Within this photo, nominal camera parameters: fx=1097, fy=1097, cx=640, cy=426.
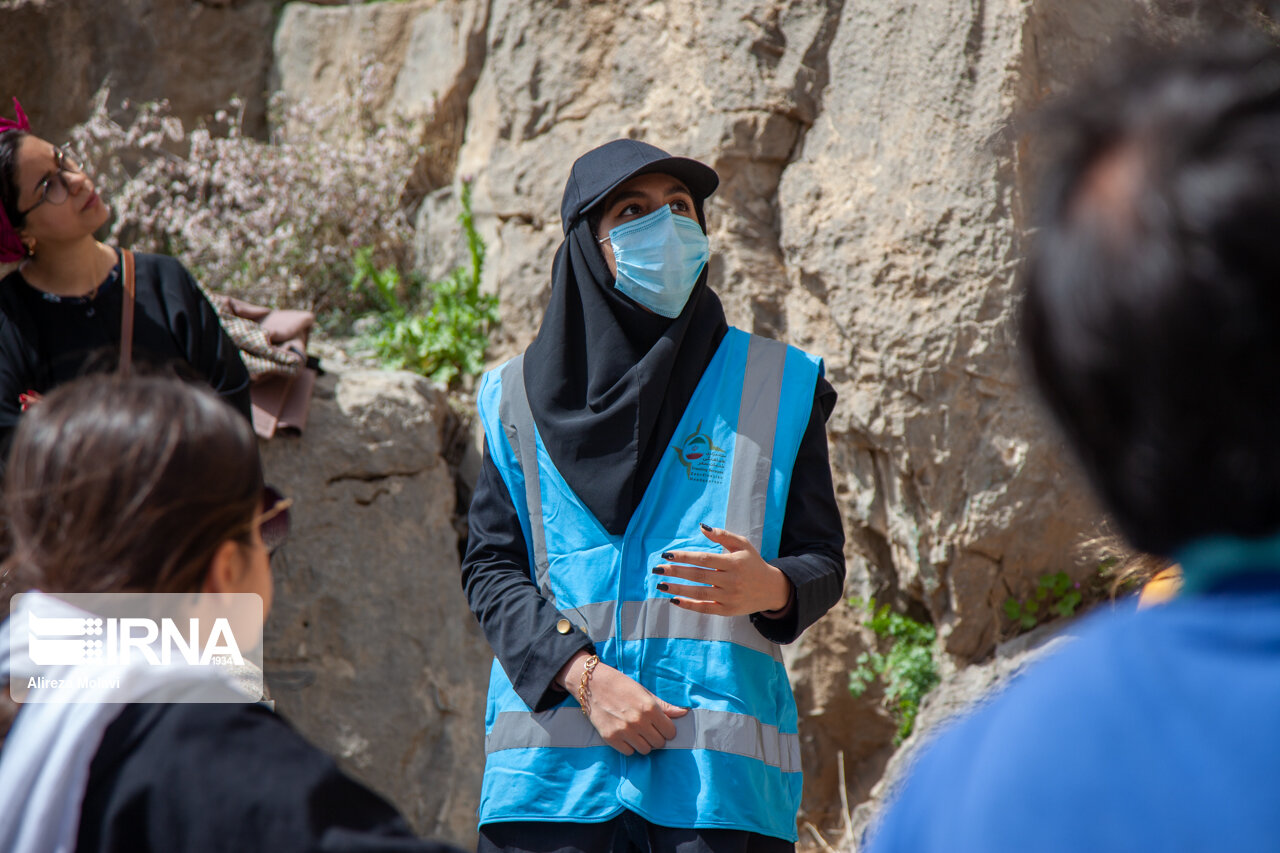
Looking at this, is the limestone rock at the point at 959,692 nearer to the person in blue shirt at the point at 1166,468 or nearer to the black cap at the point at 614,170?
the black cap at the point at 614,170

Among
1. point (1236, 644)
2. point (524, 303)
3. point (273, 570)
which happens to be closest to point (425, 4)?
point (524, 303)

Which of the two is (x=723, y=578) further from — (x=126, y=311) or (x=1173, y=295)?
(x=126, y=311)

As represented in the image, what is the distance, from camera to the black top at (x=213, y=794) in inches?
47.2

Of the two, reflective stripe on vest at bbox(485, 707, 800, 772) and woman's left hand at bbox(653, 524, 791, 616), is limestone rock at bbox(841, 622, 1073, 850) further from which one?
woman's left hand at bbox(653, 524, 791, 616)

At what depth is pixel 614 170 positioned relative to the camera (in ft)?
8.31

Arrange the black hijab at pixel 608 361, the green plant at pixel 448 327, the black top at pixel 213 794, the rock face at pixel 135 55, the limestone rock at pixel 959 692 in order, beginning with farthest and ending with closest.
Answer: the rock face at pixel 135 55 → the green plant at pixel 448 327 → the limestone rock at pixel 959 692 → the black hijab at pixel 608 361 → the black top at pixel 213 794

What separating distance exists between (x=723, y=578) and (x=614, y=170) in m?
1.00

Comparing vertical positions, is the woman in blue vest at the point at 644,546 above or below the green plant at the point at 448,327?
below

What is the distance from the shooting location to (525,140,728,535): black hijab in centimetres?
233

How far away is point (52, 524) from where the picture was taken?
4.33 ft

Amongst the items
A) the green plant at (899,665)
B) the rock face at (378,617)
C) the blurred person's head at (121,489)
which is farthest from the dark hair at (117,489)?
the green plant at (899,665)

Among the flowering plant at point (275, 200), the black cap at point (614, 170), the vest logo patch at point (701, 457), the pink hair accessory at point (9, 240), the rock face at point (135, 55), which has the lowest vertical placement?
the vest logo patch at point (701, 457)

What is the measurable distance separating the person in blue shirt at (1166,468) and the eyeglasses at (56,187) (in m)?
2.91

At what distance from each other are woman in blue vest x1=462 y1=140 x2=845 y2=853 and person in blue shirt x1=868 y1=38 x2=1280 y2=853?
1250 mm
